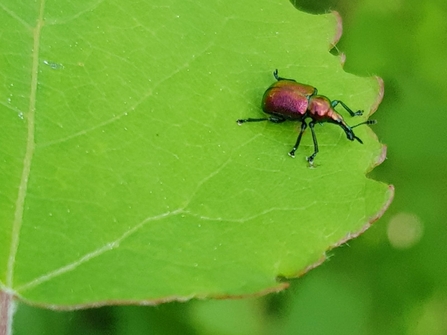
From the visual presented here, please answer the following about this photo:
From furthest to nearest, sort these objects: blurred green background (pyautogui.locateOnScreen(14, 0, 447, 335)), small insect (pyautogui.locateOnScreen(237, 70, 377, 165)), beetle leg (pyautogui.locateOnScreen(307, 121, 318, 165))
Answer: blurred green background (pyautogui.locateOnScreen(14, 0, 447, 335)) < small insect (pyautogui.locateOnScreen(237, 70, 377, 165)) < beetle leg (pyautogui.locateOnScreen(307, 121, 318, 165))

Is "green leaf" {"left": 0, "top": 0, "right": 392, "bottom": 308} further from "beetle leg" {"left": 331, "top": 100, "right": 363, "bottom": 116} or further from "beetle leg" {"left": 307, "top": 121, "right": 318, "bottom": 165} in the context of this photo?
"beetle leg" {"left": 331, "top": 100, "right": 363, "bottom": 116}

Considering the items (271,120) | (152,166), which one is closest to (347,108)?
(271,120)

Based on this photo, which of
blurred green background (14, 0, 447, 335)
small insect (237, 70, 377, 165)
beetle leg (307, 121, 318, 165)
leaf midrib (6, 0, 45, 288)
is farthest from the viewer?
blurred green background (14, 0, 447, 335)

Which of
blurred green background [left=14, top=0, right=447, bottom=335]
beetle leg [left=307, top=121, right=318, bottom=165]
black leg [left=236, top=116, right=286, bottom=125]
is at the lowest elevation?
blurred green background [left=14, top=0, right=447, bottom=335]

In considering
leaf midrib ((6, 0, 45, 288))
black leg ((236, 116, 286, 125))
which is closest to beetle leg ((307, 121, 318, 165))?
black leg ((236, 116, 286, 125))

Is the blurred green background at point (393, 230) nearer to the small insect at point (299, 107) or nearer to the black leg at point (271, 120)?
the small insect at point (299, 107)

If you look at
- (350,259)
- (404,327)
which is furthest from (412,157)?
(404,327)
